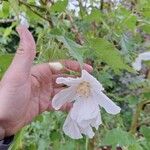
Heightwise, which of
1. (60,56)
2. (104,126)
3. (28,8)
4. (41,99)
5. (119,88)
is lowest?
(119,88)

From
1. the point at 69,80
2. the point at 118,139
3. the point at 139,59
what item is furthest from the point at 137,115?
the point at 69,80

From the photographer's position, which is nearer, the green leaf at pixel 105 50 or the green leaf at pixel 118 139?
the green leaf at pixel 105 50

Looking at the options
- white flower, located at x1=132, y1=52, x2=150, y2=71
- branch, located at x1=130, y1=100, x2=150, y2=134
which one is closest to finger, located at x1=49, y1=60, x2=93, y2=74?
white flower, located at x1=132, y1=52, x2=150, y2=71

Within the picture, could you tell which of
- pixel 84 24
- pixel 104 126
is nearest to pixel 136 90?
pixel 104 126

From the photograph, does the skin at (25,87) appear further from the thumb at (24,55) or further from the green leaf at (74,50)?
the green leaf at (74,50)

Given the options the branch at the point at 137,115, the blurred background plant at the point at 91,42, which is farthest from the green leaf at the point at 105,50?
the branch at the point at 137,115

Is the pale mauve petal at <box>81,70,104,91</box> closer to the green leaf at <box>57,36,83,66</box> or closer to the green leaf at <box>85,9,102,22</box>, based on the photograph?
the green leaf at <box>57,36,83,66</box>

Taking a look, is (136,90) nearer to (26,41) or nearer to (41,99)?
(41,99)
